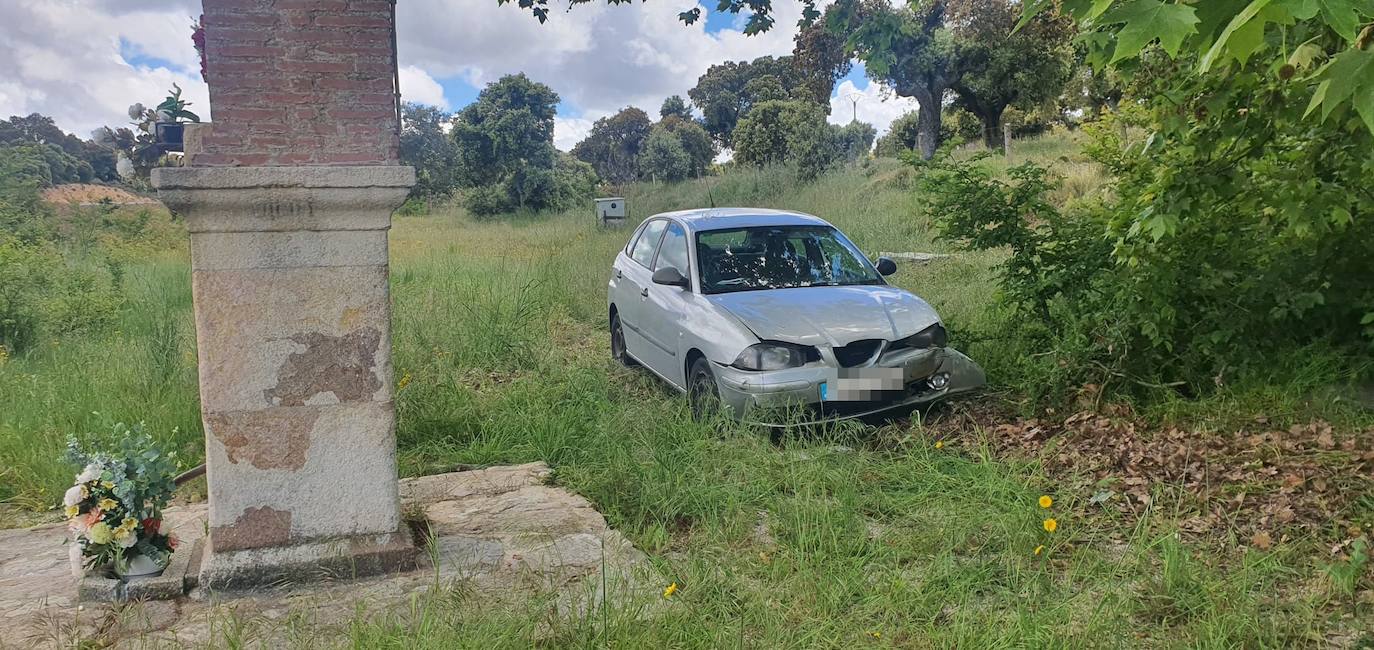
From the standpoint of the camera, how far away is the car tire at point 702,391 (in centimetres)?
536

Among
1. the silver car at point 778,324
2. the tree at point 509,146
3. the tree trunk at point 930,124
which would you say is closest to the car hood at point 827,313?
the silver car at point 778,324

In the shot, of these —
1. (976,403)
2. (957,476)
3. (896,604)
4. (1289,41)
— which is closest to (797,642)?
(896,604)

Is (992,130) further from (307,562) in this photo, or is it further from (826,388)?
(307,562)

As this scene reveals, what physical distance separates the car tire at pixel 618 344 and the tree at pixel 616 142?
50.4 m

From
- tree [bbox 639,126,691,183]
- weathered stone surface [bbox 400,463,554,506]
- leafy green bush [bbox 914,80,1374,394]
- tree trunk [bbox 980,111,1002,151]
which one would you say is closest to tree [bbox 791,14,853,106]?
tree trunk [bbox 980,111,1002,151]

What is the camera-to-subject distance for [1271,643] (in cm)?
282

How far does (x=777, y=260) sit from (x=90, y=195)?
21.5m

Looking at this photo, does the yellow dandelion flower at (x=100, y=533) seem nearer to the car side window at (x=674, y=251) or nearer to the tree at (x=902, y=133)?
the car side window at (x=674, y=251)

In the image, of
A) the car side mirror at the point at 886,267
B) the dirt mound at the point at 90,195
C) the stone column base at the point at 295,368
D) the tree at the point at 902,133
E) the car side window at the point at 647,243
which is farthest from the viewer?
the tree at the point at 902,133

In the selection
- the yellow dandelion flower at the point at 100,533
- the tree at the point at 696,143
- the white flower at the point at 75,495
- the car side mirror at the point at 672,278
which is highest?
the tree at the point at 696,143

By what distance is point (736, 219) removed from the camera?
665 cm

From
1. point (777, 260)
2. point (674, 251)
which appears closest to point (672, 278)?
point (674, 251)

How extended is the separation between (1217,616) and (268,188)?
3555 millimetres

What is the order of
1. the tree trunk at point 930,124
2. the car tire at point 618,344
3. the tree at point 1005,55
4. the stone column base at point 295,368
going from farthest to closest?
the tree trunk at point 930,124, the tree at point 1005,55, the car tire at point 618,344, the stone column base at point 295,368
